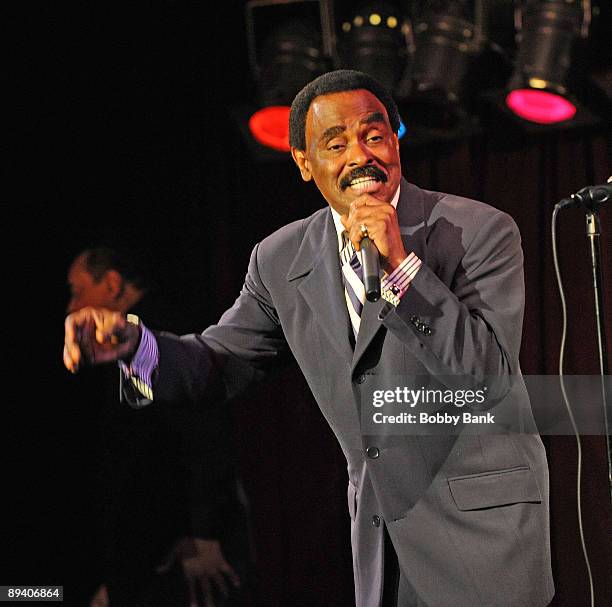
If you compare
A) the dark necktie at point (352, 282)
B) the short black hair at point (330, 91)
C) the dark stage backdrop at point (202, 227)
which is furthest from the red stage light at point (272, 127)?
the dark necktie at point (352, 282)

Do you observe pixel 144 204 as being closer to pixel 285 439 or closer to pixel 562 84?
pixel 285 439

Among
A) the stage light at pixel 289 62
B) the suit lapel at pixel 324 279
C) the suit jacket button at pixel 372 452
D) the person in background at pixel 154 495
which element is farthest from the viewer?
the person in background at pixel 154 495

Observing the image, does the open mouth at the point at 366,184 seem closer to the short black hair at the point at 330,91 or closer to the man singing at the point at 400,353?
the man singing at the point at 400,353

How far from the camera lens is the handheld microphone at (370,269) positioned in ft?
5.02

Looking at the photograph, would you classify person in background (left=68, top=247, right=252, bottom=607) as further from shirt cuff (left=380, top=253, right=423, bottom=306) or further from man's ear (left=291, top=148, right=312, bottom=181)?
shirt cuff (left=380, top=253, right=423, bottom=306)

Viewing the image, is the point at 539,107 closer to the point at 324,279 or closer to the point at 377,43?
the point at 377,43

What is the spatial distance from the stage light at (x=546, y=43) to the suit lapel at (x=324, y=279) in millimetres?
1260

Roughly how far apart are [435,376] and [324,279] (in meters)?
0.39

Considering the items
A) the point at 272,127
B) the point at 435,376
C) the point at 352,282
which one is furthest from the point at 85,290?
the point at 435,376

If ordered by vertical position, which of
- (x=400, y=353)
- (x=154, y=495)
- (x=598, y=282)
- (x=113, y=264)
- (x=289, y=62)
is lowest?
(x=154, y=495)

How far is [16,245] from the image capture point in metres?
3.79

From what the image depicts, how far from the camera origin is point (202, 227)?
4000 mm

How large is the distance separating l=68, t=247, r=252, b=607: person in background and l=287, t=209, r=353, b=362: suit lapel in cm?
133

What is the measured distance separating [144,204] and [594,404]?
79.5 inches
